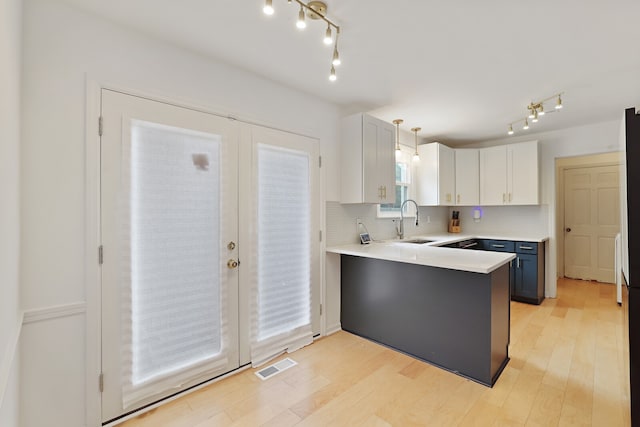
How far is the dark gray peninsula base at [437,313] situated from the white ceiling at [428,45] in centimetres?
167

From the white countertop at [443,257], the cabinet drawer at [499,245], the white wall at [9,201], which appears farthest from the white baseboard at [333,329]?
the cabinet drawer at [499,245]

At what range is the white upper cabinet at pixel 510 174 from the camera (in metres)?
4.27

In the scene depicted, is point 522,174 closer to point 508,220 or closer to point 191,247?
point 508,220

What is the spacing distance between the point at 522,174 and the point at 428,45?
10.5 feet

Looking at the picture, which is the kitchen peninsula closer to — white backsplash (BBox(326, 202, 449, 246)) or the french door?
white backsplash (BBox(326, 202, 449, 246))

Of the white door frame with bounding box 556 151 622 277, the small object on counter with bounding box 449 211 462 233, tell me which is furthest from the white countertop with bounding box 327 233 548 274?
the white door frame with bounding box 556 151 622 277

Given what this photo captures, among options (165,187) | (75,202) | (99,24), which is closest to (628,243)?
(165,187)

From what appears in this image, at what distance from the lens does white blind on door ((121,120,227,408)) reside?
6.20 ft

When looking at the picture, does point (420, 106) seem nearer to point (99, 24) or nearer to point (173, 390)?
point (99, 24)

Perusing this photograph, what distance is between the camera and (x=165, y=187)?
2.01 m

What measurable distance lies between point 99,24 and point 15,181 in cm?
108

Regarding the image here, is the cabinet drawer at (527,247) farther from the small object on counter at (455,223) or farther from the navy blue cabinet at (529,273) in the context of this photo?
the small object on counter at (455,223)

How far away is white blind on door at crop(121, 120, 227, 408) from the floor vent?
335 mm

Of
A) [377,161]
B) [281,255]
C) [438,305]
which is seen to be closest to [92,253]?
[281,255]
